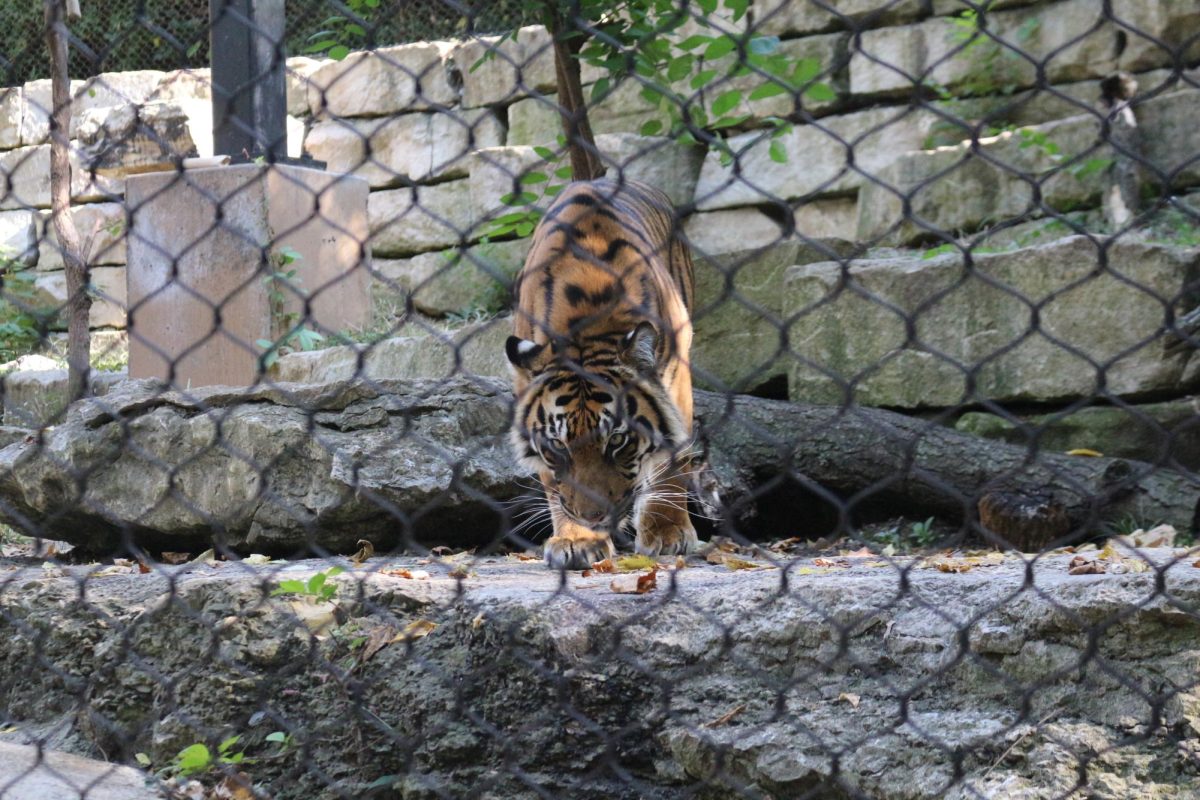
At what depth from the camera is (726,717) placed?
2.34 m

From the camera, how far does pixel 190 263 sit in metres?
5.81

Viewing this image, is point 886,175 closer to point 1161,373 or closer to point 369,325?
point 1161,373

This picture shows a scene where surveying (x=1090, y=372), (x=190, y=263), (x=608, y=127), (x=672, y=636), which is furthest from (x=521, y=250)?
(x=672, y=636)

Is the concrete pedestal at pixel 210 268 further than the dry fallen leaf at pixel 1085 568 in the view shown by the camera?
Yes

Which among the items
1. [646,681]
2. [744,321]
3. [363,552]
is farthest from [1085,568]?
[744,321]

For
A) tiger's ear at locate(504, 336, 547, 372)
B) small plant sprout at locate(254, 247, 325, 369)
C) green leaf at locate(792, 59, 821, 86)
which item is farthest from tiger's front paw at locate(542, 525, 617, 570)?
small plant sprout at locate(254, 247, 325, 369)

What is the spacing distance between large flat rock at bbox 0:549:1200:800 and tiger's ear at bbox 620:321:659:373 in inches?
21.9

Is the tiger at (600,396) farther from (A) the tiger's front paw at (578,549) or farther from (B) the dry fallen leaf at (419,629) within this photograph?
(B) the dry fallen leaf at (419,629)

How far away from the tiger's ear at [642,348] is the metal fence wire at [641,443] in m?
0.06

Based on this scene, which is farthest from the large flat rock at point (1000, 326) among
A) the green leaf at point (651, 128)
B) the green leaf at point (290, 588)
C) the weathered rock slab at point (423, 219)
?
the weathered rock slab at point (423, 219)

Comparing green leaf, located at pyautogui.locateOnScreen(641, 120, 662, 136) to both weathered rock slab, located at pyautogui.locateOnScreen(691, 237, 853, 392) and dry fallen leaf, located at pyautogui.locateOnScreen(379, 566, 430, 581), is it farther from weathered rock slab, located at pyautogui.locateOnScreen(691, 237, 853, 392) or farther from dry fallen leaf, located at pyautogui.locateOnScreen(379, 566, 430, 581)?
weathered rock slab, located at pyautogui.locateOnScreen(691, 237, 853, 392)

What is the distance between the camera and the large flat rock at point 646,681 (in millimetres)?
2139

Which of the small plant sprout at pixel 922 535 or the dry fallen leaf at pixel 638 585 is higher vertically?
the dry fallen leaf at pixel 638 585

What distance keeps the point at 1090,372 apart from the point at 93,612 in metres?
3.38
